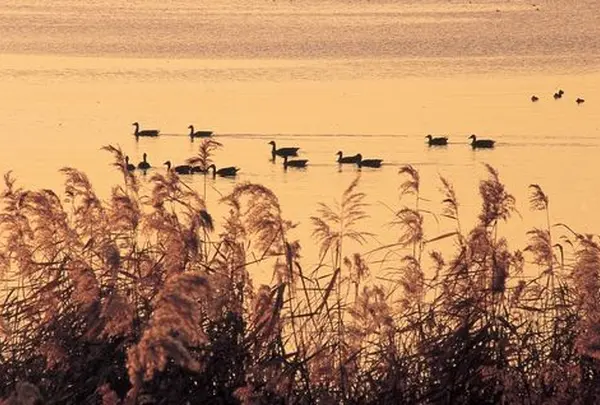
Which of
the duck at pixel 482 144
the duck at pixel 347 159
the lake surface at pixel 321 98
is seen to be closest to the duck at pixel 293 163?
the lake surface at pixel 321 98

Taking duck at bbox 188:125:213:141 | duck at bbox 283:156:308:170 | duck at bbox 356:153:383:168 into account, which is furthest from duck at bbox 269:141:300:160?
duck at bbox 188:125:213:141

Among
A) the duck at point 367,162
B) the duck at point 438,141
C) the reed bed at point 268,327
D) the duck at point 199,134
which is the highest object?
the duck at point 199,134

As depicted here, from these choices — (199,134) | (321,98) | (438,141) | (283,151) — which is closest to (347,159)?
(283,151)

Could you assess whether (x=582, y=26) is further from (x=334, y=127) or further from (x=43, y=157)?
(x=43, y=157)

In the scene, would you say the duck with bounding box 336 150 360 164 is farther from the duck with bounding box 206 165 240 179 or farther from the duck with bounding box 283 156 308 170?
the duck with bounding box 206 165 240 179

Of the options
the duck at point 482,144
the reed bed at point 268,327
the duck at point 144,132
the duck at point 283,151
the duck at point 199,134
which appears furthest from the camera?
the duck at point 144,132

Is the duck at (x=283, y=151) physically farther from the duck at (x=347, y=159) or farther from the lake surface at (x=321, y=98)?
the duck at (x=347, y=159)

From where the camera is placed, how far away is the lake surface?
26.4 meters

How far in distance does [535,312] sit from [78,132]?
2252cm

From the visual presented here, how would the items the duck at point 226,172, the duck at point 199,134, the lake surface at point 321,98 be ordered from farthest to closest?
the duck at point 199,134, the duck at point 226,172, the lake surface at point 321,98

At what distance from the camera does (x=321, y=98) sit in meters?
38.6

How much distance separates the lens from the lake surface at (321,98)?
26.4 m

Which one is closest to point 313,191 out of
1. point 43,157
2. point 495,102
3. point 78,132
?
point 43,157

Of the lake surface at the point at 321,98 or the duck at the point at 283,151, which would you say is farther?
the duck at the point at 283,151
